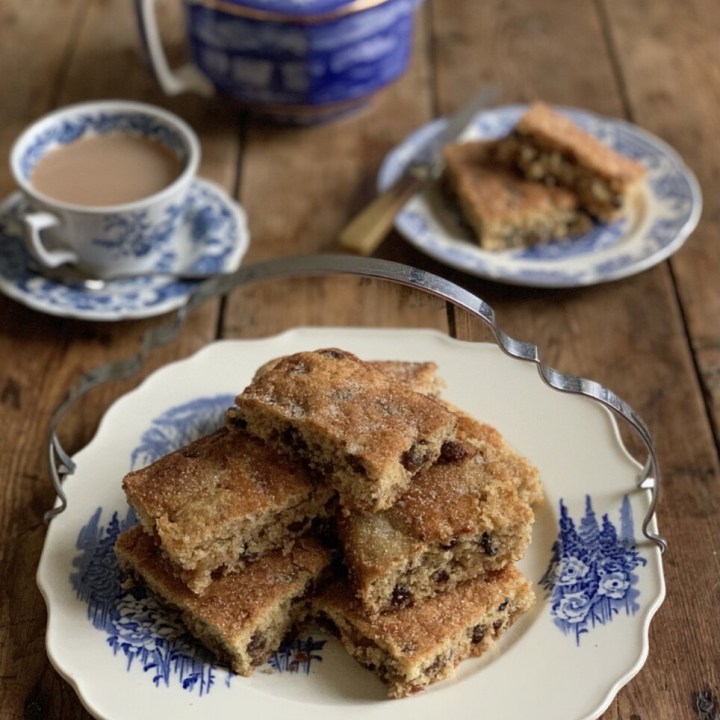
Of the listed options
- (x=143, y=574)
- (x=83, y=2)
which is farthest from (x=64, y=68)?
(x=143, y=574)

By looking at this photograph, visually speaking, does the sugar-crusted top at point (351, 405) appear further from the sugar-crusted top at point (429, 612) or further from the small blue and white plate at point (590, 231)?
the small blue and white plate at point (590, 231)

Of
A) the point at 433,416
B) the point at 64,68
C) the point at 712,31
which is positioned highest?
the point at 433,416

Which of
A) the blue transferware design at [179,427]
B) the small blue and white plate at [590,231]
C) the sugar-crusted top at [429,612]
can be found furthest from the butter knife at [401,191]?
the sugar-crusted top at [429,612]

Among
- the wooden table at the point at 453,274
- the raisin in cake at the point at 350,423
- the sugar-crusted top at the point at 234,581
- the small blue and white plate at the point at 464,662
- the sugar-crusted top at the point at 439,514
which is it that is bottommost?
the wooden table at the point at 453,274

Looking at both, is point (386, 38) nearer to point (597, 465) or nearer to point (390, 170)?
point (390, 170)

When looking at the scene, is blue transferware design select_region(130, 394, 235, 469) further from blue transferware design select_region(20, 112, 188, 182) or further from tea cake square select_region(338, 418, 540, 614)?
blue transferware design select_region(20, 112, 188, 182)

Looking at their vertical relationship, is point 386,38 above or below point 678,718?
above
